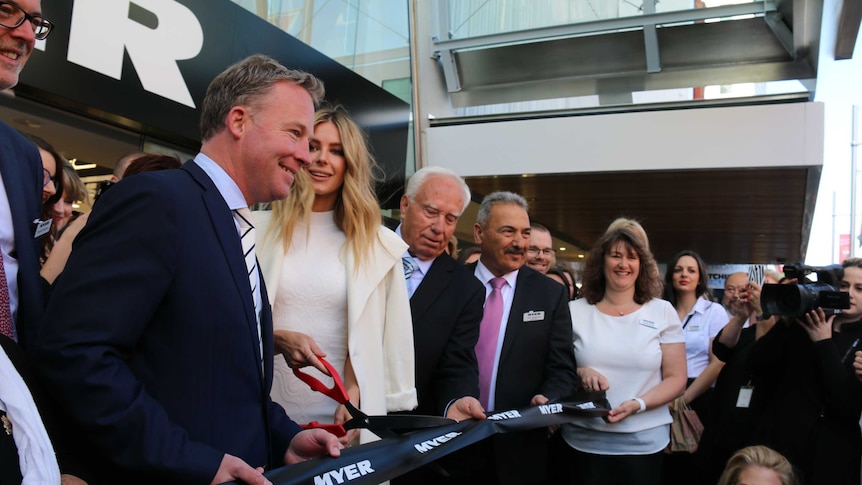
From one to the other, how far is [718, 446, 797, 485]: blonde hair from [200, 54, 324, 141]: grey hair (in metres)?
2.50

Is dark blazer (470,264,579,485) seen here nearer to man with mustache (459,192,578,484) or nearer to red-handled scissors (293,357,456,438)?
man with mustache (459,192,578,484)

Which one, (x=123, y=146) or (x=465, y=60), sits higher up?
(x=465, y=60)

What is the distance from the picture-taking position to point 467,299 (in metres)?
2.97

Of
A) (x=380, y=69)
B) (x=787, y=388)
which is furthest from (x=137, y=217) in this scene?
(x=380, y=69)

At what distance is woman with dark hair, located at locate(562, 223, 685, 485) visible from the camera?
3.32 metres

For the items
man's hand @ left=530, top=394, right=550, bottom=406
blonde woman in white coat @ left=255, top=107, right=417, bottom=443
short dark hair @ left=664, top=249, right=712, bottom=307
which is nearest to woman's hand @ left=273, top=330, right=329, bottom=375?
blonde woman in white coat @ left=255, top=107, right=417, bottom=443

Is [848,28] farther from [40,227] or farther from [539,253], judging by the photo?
[40,227]

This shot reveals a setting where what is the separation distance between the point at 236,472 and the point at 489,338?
2.17 m

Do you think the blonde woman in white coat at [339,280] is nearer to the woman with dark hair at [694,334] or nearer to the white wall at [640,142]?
the woman with dark hair at [694,334]

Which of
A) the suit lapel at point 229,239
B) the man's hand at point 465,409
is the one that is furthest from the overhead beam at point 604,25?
the suit lapel at point 229,239

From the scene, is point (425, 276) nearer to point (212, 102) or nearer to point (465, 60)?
point (212, 102)

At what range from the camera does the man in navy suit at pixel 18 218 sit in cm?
142

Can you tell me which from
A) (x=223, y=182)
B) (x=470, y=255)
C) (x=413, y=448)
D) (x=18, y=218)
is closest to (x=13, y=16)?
(x=18, y=218)

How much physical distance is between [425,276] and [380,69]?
8173 millimetres
